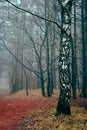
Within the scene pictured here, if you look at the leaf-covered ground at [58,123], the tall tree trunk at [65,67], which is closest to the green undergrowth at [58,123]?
the leaf-covered ground at [58,123]

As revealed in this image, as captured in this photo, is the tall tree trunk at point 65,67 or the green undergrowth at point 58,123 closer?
the green undergrowth at point 58,123

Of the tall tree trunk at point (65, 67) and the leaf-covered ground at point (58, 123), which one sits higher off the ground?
the tall tree trunk at point (65, 67)

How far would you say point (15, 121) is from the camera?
13875mm

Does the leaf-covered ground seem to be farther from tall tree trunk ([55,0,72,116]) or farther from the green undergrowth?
tall tree trunk ([55,0,72,116])

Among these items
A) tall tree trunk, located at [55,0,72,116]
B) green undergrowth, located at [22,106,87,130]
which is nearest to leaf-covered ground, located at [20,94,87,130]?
green undergrowth, located at [22,106,87,130]

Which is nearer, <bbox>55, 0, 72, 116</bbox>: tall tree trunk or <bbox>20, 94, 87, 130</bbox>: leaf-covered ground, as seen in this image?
<bbox>20, 94, 87, 130</bbox>: leaf-covered ground

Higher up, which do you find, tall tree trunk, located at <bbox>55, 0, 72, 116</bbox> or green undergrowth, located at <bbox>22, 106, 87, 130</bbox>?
tall tree trunk, located at <bbox>55, 0, 72, 116</bbox>

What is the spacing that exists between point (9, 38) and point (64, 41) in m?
37.4

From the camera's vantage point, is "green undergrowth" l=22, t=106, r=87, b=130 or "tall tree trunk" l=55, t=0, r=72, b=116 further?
"tall tree trunk" l=55, t=0, r=72, b=116

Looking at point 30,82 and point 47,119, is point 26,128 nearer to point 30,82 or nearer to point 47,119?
point 47,119

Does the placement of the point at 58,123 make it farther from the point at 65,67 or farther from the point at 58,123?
the point at 65,67

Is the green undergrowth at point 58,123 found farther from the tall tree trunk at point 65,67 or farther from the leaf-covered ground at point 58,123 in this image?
the tall tree trunk at point 65,67

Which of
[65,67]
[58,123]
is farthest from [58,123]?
[65,67]

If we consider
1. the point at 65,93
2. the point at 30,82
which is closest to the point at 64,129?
the point at 65,93
